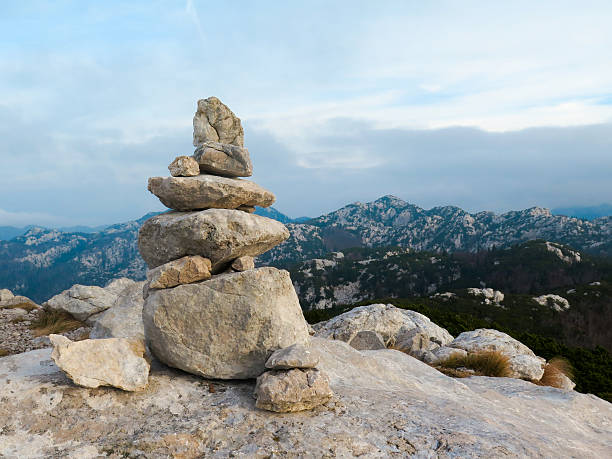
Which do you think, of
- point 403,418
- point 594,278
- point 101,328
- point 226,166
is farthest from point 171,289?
point 594,278

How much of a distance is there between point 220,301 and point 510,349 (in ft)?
57.5

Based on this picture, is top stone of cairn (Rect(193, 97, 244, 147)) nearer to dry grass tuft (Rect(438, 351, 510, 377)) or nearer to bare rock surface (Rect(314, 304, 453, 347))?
dry grass tuft (Rect(438, 351, 510, 377))

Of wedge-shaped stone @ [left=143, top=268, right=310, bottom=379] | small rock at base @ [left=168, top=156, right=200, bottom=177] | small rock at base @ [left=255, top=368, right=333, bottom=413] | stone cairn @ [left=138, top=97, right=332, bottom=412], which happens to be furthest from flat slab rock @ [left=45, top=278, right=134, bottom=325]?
small rock at base @ [left=255, top=368, right=333, bottom=413]

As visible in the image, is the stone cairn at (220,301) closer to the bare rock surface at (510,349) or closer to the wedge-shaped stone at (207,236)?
the wedge-shaped stone at (207,236)

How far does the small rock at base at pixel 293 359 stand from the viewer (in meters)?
8.14

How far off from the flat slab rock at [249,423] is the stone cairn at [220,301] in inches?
21.9

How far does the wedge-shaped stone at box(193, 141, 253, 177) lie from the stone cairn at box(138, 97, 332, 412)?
0.95m

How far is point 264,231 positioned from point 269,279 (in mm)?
1771

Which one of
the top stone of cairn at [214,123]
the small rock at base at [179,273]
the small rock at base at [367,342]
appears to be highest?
the top stone of cairn at [214,123]

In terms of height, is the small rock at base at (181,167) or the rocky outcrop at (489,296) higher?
the small rock at base at (181,167)

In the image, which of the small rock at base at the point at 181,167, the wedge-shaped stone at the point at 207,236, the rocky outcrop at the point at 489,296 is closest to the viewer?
the wedge-shaped stone at the point at 207,236

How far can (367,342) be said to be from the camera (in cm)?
1859

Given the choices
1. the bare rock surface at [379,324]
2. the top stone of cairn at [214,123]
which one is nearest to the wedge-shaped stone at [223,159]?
the top stone of cairn at [214,123]

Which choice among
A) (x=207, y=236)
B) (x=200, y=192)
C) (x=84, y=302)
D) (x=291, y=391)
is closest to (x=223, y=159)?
(x=200, y=192)
